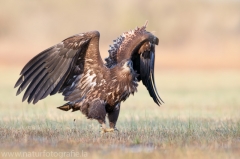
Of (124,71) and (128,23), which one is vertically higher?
(128,23)

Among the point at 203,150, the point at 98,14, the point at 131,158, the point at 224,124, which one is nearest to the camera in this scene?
the point at 131,158

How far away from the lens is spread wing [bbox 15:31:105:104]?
36.5ft

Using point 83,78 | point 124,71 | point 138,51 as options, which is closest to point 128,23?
point 138,51

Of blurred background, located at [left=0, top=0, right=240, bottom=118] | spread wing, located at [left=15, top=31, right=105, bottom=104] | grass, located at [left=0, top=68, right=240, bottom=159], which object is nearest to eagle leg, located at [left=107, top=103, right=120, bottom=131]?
grass, located at [left=0, top=68, right=240, bottom=159]

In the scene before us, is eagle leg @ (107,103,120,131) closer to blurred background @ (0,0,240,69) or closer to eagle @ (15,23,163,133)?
eagle @ (15,23,163,133)

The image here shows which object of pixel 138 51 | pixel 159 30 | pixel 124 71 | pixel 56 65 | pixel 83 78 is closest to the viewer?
pixel 124 71

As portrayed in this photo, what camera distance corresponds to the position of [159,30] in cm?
6128

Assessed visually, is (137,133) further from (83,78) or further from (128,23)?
(128,23)

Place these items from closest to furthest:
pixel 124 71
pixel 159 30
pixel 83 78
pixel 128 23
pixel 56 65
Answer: pixel 124 71 → pixel 56 65 → pixel 83 78 → pixel 159 30 → pixel 128 23

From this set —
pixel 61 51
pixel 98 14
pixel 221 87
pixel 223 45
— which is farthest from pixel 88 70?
pixel 98 14

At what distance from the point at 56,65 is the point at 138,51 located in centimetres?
190

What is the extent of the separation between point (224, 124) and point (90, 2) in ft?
185

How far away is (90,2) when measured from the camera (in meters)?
68.2

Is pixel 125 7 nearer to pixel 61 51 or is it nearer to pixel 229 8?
pixel 229 8
